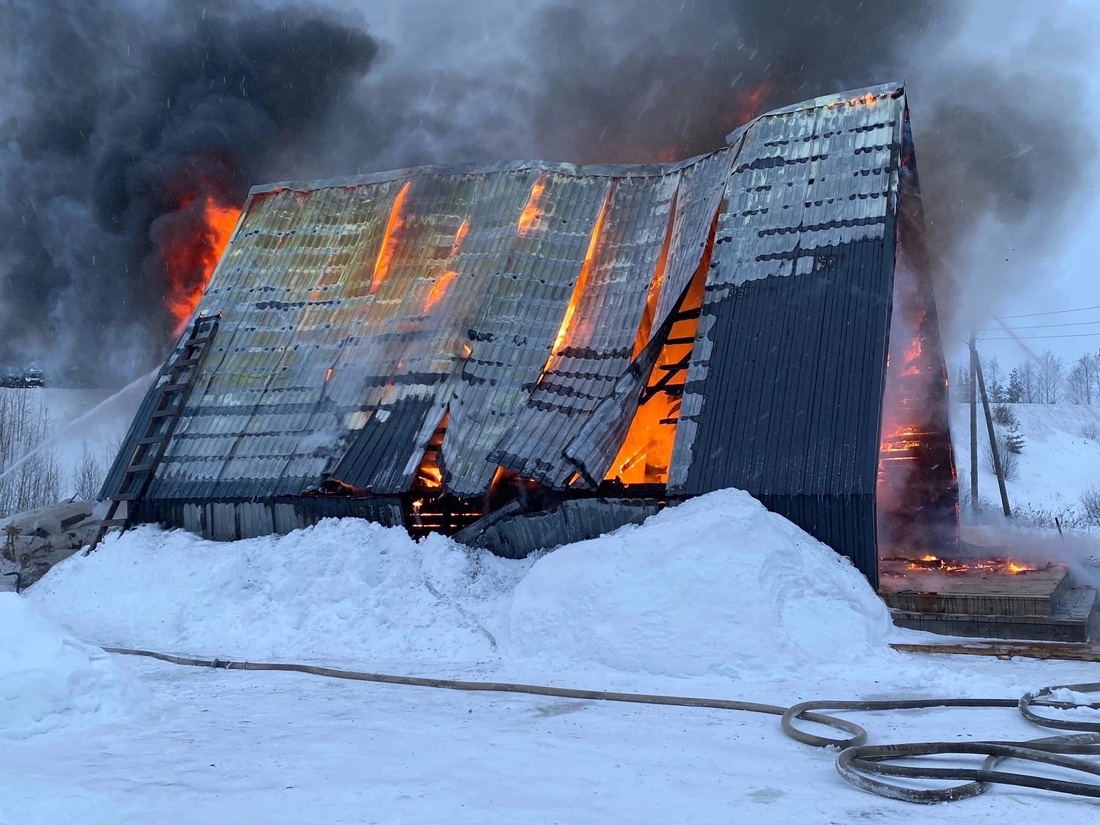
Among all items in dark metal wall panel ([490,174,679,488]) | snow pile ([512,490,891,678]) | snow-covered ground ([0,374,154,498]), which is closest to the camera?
snow pile ([512,490,891,678])

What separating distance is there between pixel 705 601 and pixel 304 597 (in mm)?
5525

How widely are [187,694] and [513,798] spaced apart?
15.1 ft

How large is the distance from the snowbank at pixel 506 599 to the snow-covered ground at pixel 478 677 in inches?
1.1

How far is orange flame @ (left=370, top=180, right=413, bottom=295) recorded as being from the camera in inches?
687

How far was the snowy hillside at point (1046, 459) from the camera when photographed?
4484 cm

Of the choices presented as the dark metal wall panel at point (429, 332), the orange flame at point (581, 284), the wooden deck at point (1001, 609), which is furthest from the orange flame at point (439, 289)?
the wooden deck at point (1001, 609)

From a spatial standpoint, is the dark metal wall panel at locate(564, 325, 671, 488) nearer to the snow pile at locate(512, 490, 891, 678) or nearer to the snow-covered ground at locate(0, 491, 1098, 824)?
the snow-covered ground at locate(0, 491, 1098, 824)

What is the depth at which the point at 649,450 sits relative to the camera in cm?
1466

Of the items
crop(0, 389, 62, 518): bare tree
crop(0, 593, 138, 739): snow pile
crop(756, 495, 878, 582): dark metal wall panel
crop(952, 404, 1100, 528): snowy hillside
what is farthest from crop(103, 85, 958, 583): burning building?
crop(952, 404, 1100, 528): snowy hillside

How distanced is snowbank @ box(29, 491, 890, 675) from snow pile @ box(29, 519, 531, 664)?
0.03m

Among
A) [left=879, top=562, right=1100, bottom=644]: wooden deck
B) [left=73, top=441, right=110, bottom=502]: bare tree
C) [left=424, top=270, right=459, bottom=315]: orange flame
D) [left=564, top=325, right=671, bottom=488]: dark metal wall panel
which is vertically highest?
[left=424, top=270, right=459, bottom=315]: orange flame

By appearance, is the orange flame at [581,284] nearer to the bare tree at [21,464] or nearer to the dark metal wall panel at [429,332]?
the dark metal wall panel at [429,332]

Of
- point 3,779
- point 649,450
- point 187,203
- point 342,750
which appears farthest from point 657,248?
point 187,203

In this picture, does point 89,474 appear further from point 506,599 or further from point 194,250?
point 506,599
